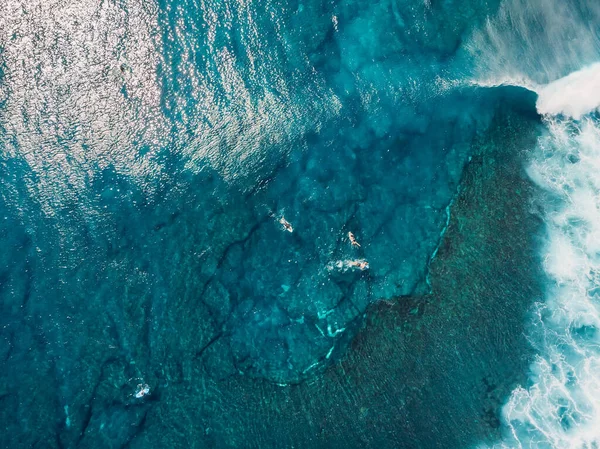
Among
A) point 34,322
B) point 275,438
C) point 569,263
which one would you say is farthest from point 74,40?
point 569,263

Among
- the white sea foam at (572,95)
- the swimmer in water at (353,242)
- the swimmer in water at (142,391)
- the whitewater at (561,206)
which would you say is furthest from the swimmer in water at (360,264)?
the white sea foam at (572,95)

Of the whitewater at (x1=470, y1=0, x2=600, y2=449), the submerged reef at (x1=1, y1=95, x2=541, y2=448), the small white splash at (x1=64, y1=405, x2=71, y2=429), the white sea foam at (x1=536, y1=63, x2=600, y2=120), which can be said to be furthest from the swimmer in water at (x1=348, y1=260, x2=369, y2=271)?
the small white splash at (x1=64, y1=405, x2=71, y2=429)

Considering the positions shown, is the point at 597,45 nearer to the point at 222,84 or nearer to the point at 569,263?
the point at 569,263

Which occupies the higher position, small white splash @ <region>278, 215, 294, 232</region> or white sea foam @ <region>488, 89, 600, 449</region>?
small white splash @ <region>278, 215, 294, 232</region>

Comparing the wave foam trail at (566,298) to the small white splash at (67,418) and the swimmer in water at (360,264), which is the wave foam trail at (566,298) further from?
the small white splash at (67,418)

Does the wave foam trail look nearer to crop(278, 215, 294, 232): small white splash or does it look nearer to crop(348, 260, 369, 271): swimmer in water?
crop(348, 260, 369, 271): swimmer in water

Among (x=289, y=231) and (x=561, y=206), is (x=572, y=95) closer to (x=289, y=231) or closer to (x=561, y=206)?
(x=561, y=206)
